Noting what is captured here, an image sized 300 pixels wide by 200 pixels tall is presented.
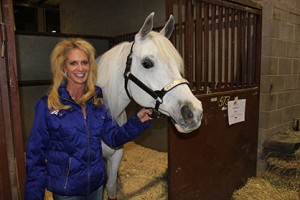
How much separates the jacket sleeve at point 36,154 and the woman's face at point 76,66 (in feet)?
0.58

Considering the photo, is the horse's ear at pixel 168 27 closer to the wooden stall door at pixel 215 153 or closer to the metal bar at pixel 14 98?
the wooden stall door at pixel 215 153

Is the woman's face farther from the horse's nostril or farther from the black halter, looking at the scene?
the horse's nostril

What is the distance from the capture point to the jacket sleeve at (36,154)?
3.48 feet

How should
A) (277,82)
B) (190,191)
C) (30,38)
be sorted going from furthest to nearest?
(30,38) → (277,82) → (190,191)

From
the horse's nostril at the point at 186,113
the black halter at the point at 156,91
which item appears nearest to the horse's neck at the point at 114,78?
the black halter at the point at 156,91

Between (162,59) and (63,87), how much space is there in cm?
48

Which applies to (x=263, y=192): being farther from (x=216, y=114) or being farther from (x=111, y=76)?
(x=111, y=76)

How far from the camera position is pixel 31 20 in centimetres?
1031

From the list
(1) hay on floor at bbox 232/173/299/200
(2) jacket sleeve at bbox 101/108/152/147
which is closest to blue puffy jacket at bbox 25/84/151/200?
(2) jacket sleeve at bbox 101/108/152/147

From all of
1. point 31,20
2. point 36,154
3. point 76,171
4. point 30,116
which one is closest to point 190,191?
point 76,171

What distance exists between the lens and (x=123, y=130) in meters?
1.27

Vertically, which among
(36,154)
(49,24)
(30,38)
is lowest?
(36,154)

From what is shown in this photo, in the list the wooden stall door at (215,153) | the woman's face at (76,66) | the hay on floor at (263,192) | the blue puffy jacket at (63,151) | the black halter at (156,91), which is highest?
the woman's face at (76,66)

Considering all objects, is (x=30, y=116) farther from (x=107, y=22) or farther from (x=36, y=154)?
(x=36, y=154)
